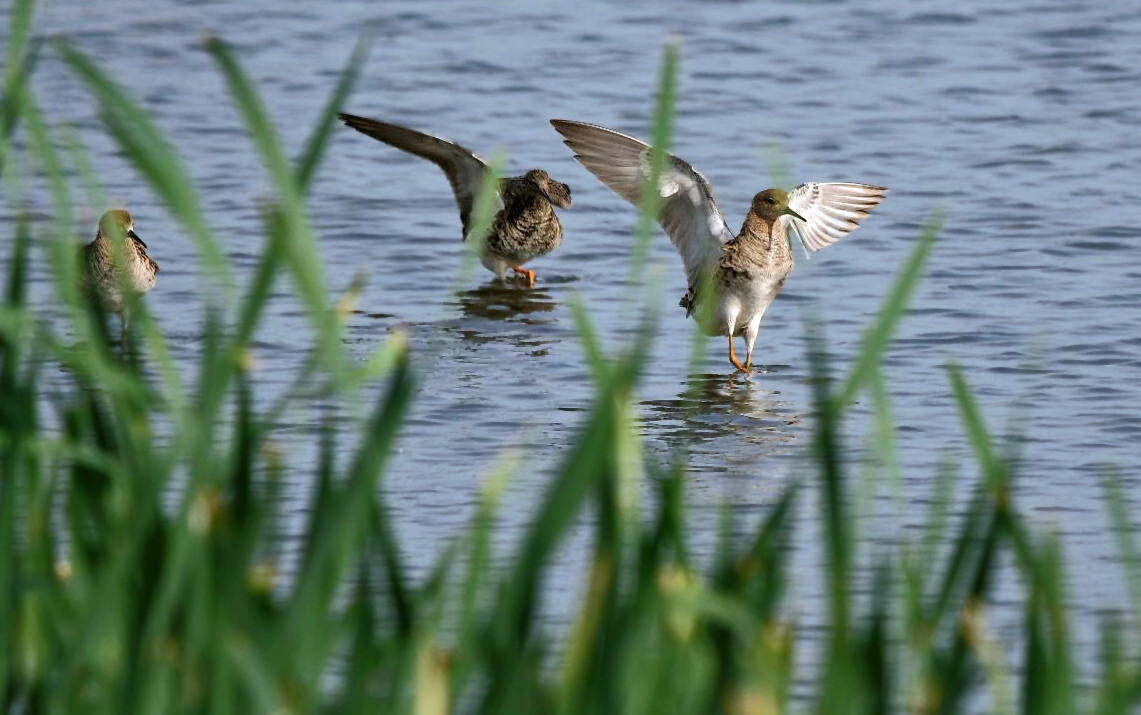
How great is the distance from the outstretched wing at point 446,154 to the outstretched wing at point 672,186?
42.2 inches

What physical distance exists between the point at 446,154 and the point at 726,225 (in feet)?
6.73

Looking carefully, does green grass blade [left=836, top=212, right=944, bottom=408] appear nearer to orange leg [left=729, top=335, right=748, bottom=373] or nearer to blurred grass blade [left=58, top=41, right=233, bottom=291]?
blurred grass blade [left=58, top=41, right=233, bottom=291]

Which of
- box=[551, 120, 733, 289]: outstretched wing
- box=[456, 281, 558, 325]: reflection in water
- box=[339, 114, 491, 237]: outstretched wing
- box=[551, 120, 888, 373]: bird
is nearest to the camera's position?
box=[551, 120, 888, 373]: bird

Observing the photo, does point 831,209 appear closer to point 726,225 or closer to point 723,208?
point 726,225

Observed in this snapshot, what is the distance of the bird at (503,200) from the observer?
35.1ft

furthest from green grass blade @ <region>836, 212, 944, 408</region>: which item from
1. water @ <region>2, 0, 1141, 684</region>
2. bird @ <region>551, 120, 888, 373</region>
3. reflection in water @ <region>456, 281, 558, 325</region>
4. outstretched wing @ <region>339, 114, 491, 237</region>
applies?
outstretched wing @ <region>339, 114, 491, 237</region>

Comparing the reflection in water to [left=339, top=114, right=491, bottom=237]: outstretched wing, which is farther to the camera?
[left=339, top=114, right=491, bottom=237]: outstretched wing

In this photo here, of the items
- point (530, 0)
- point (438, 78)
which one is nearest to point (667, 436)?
point (438, 78)

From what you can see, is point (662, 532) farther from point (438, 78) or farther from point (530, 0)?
point (530, 0)

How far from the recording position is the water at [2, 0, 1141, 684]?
7269 mm

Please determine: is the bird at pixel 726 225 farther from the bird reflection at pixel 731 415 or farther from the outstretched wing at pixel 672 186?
the bird reflection at pixel 731 415

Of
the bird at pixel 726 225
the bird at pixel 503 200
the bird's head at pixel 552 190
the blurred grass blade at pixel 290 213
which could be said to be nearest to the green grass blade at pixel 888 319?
the blurred grass blade at pixel 290 213

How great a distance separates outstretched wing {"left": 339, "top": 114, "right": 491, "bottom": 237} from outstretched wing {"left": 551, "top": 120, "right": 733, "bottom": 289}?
1.07 m

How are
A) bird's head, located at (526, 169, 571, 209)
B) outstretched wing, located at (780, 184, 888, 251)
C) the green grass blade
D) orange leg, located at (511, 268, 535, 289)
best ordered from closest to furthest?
1. the green grass blade
2. outstretched wing, located at (780, 184, 888, 251)
3. orange leg, located at (511, 268, 535, 289)
4. bird's head, located at (526, 169, 571, 209)
